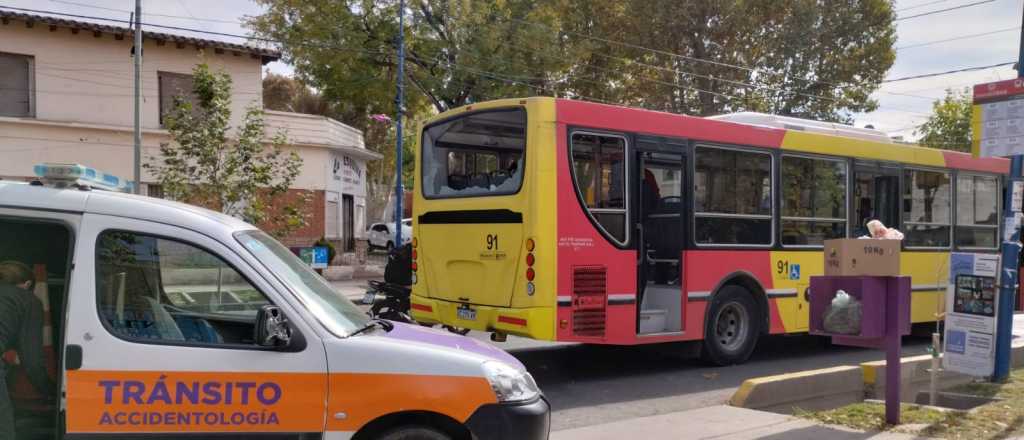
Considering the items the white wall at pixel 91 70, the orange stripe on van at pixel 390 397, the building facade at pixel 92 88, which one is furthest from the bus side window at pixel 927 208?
the white wall at pixel 91 70

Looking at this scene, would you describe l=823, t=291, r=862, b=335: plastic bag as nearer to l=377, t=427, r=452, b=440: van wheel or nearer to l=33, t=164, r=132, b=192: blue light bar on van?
l=377, t=427, r=452, b=440: van wheel

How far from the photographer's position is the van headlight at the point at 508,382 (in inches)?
169

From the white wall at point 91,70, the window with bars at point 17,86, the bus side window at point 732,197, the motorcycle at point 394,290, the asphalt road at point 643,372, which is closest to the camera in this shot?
the asphalt road at point 643,372

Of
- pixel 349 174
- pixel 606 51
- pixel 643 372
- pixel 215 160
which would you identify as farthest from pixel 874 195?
pixel 349 174

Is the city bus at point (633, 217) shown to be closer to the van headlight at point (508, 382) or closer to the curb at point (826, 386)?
the curb at point (826, 386)

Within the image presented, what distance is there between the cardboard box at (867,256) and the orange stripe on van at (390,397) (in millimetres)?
4093

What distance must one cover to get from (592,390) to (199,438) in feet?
17.7

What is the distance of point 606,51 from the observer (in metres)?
30.2

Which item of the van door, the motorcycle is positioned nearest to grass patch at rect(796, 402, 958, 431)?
the van door

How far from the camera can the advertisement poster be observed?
8.23 m

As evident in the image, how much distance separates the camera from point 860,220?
11.4 metres

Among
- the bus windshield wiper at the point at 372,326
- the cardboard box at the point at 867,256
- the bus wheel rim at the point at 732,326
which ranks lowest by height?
the bus wheel rim at the point at 732,326

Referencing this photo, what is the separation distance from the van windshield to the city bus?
12.4 ft

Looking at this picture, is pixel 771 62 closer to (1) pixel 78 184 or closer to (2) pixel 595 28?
(2) pixel 595 28
